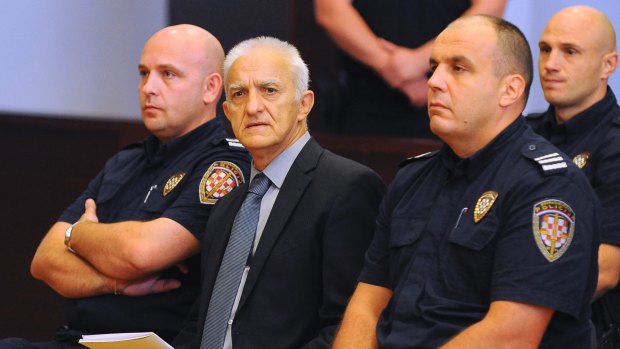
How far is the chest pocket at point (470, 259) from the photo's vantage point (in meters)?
2.37

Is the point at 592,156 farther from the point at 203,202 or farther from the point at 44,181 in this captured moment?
the point at 44,181

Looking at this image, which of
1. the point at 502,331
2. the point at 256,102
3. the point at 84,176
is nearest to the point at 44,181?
the point at 84,176

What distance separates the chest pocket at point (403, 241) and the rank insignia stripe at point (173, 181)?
36.6 inches

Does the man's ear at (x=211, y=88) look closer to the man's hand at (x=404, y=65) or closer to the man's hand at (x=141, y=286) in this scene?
the man's hand at (x=141, y=286)

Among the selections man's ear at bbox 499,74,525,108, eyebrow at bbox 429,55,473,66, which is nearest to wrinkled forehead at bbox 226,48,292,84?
eyebrow at bbox 429,55,473,66

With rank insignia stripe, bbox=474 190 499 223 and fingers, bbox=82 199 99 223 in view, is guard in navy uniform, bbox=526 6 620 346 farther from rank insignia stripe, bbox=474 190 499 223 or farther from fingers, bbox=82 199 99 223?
fingers, bbox=82 199 99 223

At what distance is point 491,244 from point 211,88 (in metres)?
1.45

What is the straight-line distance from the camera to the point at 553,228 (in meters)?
2.28

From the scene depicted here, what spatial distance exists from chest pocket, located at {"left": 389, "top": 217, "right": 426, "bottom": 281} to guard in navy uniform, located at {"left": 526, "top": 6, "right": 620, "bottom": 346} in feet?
2.43

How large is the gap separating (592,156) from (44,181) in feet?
9.29

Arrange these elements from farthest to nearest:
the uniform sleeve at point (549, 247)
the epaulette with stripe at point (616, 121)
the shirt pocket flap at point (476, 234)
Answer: the epaulette with stripe at point (616, 121), the shirt pocket flap at point (476, 234), the uniform sleeve at point (549, 247)

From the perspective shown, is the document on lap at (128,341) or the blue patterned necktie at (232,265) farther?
the blue patterned necktie at (232,265)

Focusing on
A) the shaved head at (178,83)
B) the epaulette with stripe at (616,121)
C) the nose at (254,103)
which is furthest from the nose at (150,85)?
the epaulette with stripe at (616,121)

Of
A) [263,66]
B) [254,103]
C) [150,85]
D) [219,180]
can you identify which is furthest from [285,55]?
[150,85]
